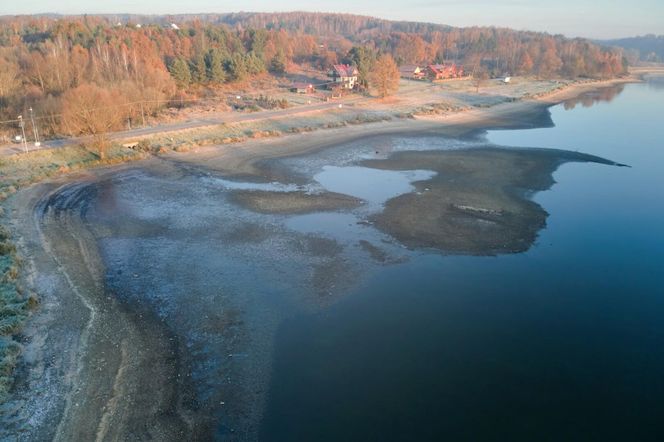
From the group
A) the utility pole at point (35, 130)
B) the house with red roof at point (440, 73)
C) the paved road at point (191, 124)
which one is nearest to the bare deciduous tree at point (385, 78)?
the paved road at point (191, 124)

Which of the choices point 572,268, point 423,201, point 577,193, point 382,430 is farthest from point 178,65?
point 382,430

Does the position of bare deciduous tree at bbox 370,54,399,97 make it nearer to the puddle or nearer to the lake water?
the puddle

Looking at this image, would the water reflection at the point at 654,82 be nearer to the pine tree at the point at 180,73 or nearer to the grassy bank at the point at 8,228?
the pine tree at the point at 180,73

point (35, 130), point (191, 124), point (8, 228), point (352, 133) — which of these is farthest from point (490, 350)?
point (191, 124)

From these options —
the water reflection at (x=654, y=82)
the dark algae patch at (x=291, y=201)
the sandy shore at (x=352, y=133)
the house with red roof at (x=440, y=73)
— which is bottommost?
the dark algae patch at (x=291, y=201)

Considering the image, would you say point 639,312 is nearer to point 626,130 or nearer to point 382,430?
point 382,430

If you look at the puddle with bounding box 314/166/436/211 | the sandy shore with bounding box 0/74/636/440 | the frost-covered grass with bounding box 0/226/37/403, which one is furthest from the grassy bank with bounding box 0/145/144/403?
the puddle with bounding box 314/166/436/211

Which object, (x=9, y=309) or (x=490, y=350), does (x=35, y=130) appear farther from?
(x=490, y=350)

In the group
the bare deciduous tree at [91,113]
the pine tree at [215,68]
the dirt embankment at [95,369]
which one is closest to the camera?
the dirt embankment at [95,369]
